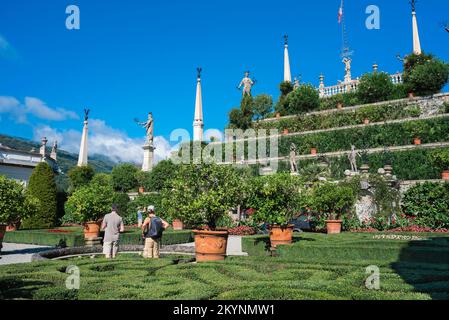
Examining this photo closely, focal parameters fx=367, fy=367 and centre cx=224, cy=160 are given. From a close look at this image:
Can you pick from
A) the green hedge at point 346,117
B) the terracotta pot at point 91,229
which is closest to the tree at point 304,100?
the green hedge at point 346,117

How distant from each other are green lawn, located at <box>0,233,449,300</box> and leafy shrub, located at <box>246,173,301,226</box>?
2.91 meters

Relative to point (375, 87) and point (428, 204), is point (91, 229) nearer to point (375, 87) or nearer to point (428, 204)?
point (428, 204)

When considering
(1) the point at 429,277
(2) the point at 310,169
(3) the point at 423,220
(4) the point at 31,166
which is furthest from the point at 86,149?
(1) the point at 429,277

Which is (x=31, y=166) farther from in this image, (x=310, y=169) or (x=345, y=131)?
(x=345, y=131)

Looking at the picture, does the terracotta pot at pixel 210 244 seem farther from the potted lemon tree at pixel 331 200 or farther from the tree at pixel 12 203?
the potted lemon tree at pixel 331 200

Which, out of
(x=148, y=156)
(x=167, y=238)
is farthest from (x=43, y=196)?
(x=148, y=156)

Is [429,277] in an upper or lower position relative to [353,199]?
lower

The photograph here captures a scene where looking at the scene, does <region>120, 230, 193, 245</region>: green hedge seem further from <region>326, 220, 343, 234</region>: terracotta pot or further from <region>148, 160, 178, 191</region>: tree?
<region>148, 160, 178, 191</region>: tree

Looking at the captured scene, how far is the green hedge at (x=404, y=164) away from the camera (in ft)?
82.3

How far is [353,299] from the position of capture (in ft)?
16.7

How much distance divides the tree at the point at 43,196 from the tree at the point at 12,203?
1125cm

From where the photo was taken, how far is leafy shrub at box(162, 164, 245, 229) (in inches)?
390

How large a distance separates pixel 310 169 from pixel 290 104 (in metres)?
13.3
